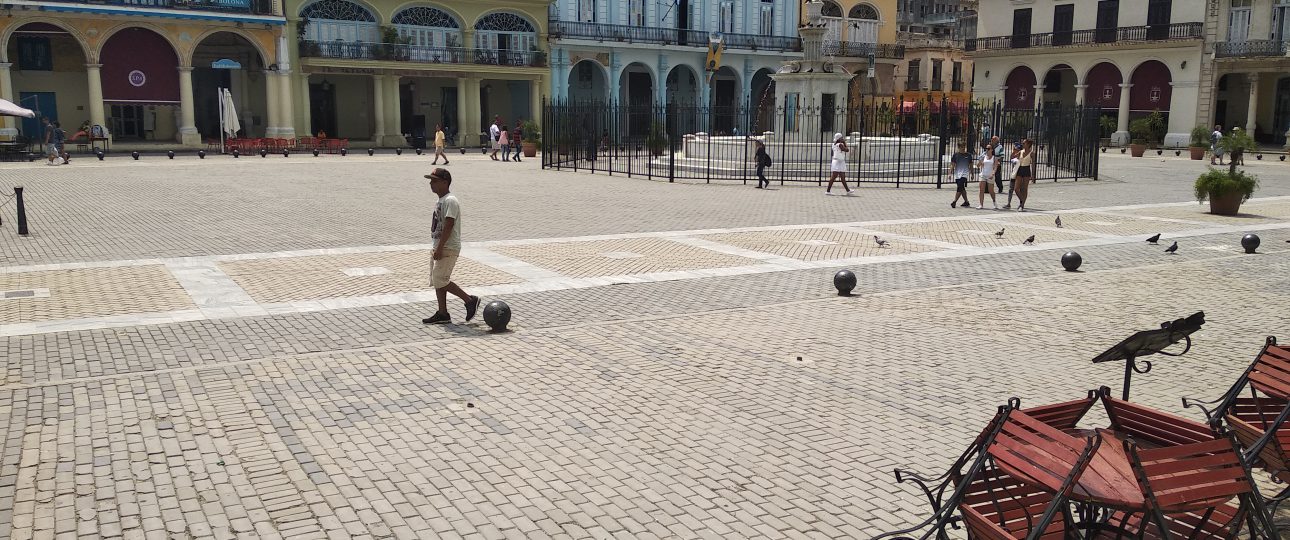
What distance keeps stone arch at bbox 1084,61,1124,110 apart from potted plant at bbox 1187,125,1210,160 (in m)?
9.09

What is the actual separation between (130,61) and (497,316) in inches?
1420

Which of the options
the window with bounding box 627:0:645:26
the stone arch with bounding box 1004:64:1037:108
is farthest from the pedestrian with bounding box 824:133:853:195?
the stone arch with bounding box 1004:64:1037:108

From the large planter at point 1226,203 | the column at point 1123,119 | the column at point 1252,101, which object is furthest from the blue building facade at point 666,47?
the large planter at point 1226,203

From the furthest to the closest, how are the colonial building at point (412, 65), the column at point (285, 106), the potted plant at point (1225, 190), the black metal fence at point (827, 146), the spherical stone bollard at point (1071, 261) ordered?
the colonial building at point (412, 65) < the column at point (285, 106) < the black metal fence at point (827, 146) < the potted plant at point (1225, 190) < the spherical stone bollard at point (1071, 261)

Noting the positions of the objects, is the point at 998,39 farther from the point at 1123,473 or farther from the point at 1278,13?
the point at 1123,473

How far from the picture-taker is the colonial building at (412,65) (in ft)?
137

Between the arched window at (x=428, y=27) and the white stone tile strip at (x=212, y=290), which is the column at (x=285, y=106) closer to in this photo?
the arched window at (x=428, y=27)

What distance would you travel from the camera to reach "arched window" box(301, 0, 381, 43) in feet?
136

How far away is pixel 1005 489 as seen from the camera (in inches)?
155

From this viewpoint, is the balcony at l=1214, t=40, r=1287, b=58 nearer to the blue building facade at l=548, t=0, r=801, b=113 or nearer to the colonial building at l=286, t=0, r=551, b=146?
the blue building facade at l=548, t=0, r=801, b=113

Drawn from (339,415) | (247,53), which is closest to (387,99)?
(247,53)

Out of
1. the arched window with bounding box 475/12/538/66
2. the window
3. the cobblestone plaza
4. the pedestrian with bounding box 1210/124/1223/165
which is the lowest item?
the cobblestone plaza

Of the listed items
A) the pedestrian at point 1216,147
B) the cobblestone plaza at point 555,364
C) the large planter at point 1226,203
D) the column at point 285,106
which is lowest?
the cobblestone plaza at point 555,364

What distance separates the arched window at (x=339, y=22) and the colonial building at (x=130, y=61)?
1410 mm
